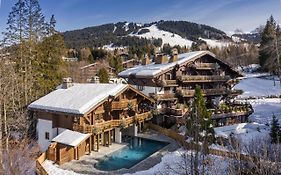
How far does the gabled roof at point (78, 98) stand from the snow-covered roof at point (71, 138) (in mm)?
1781

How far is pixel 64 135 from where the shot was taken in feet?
88.3

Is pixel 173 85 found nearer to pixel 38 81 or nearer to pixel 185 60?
pixel 185 60

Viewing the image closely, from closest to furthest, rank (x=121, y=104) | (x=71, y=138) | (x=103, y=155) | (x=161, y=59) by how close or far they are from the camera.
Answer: (x=71, y=138) < (x=103, y=155) < (x=121, y=104) < (x=161, y=59)

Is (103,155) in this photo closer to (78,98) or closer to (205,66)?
(78,98)

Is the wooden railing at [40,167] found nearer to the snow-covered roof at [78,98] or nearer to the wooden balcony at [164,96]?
the snow-covered roof at [78,98]

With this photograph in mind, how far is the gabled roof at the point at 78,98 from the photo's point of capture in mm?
27125

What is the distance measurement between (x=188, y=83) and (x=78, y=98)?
14704mm

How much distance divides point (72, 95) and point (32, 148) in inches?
234

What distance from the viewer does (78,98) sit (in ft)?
95.8

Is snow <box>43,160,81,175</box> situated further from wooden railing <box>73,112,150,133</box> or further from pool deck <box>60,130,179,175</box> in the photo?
wooden railing <box>73,112,150,133</box>

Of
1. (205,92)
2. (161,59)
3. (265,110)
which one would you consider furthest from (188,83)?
(265,110)

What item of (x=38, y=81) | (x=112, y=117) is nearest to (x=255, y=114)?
(x=112, y=117)

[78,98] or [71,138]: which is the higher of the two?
[78,98]

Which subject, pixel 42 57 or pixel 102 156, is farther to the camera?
pixel 42 57
